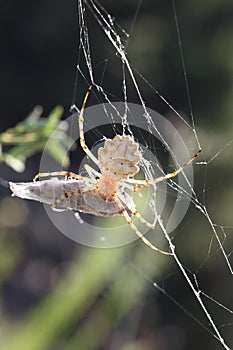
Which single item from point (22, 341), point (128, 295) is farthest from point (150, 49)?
point (22, 341)

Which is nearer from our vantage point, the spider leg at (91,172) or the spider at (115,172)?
the spider at (115,172)

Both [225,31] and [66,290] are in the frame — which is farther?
[225,31]

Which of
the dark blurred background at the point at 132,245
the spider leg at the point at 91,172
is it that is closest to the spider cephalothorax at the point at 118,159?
the spider leg at the point at 91,172

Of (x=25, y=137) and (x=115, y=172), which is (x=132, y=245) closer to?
(x=115, y=172)

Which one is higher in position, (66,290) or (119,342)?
(66,290)

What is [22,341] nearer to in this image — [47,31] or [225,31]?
[225,31]

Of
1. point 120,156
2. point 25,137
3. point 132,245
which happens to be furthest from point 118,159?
point 132,245

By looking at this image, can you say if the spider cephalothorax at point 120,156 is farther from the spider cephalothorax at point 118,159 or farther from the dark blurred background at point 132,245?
the dark blurred background at point 132,245

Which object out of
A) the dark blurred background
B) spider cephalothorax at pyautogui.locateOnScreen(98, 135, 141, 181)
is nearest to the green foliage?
spider cephalothorax at pyautogui.locateOnScreen(98, 135, 141, 181)
